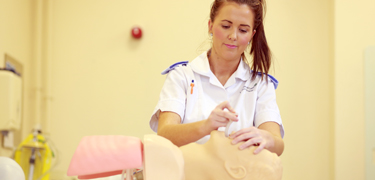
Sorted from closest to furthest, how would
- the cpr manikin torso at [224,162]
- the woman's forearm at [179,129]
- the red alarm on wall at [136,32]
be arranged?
the cpr manikin torso at [224,162] < the woman's forearm at [179,129] < the red alarm on wall at [136,32]

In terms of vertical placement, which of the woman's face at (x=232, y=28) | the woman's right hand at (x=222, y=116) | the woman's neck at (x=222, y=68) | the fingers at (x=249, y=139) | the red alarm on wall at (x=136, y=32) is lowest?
the fingers at (x=249, y=139)

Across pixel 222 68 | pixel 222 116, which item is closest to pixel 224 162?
pixel 222 116

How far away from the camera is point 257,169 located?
99 cm

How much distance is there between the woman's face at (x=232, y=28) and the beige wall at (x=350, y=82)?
1.56 metres

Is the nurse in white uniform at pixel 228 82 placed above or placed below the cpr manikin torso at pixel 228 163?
above

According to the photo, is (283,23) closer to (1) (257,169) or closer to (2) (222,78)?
(2) (222,78)

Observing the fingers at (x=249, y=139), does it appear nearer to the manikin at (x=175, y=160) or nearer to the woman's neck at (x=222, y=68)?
the manikin at (x=175, y=160)

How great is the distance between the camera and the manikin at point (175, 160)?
0.88 m

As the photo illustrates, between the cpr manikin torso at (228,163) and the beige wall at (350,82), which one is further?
the beige wall at (350,82)

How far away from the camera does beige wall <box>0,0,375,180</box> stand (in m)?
2.89

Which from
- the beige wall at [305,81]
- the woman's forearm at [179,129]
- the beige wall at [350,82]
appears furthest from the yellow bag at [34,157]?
the beige wall at [350,82]

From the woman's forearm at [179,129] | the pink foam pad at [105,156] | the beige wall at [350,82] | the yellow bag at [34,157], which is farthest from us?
the beige wall at [350,82]

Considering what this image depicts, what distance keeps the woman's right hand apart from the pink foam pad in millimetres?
250

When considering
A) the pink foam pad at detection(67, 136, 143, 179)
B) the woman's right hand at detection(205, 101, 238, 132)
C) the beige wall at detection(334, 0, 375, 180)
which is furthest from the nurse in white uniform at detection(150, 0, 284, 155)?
the beige wall at detection(334, 0, 375, 180)
